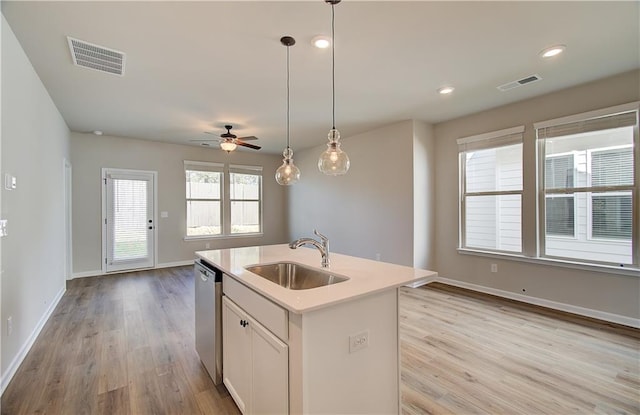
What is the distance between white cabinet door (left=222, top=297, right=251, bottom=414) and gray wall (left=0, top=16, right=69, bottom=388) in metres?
1.64

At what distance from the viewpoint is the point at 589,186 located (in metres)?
Result: 3.40

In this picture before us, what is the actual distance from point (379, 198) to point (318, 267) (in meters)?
3.25

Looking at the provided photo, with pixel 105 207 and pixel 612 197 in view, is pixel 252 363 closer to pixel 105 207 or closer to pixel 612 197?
pixel 612 197

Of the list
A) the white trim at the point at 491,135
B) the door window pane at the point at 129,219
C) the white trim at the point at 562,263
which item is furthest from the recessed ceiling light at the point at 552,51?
the door window pane at the point at 129,219

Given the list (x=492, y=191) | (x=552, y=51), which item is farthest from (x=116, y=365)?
(x=492, y=191)

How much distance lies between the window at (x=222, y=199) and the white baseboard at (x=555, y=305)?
486 cm

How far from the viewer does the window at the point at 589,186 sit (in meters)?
3.16

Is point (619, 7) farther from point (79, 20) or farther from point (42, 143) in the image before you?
point (42, 143)

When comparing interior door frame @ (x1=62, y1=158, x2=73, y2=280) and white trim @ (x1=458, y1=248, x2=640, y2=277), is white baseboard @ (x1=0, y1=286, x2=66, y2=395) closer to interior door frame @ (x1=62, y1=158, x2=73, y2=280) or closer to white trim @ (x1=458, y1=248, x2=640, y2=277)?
interior door frame @ (x1=62, y1=158, x2=73, y2=280)

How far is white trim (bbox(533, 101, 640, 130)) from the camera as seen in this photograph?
3.10 metres

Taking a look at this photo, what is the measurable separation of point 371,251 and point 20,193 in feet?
14.9

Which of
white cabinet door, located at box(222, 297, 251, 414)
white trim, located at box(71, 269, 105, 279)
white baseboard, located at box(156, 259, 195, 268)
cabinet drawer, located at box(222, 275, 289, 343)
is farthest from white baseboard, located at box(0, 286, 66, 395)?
white baseboard, located at box(156, 259, 195, 268)

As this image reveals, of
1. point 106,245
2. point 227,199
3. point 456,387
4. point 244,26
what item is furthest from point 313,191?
point 456,387

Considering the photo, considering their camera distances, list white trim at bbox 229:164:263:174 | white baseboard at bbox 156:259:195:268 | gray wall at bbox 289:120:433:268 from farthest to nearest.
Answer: white trim at bbox 229:164:263:174
white baseboard at bbox 156:259:195:268
gray wall at bbox 289:120:433:268
